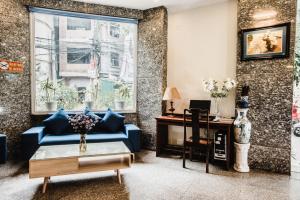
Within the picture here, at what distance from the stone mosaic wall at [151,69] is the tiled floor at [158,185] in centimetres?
138

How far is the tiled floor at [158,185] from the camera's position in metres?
2.84

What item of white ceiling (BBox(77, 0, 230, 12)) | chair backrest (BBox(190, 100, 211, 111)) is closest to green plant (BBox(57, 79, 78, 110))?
white ceiling (BBox(77, 0, 230, 12))

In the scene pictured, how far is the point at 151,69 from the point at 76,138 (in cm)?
216

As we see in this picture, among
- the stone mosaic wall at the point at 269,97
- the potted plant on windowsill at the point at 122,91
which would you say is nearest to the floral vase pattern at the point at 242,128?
the stone mosaic wall at the point at 269,97

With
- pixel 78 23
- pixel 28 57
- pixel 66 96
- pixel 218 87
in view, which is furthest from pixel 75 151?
pixel 78 23

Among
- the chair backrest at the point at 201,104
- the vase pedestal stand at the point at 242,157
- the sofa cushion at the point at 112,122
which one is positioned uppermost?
the chair backrest at the point at 201,104

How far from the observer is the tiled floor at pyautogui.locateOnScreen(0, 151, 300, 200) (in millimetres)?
2842

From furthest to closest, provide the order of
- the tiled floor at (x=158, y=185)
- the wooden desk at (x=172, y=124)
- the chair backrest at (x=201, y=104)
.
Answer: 1. the chair backrest at (x=201, y=104)
2. the wooden desk at (x=172, y=124)
3. the tiled floor at (x=158, y=185)

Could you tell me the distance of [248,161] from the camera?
153 inches

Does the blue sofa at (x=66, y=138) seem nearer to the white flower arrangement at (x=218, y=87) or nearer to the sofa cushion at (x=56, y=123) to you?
the sofa cushion at (x=56, y=123)

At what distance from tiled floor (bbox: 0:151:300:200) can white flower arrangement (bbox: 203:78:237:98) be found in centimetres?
132

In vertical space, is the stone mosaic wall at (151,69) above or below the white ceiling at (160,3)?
below

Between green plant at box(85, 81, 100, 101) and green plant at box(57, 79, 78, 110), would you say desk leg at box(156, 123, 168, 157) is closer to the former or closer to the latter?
green plant at box(85, 81, 100, 101)

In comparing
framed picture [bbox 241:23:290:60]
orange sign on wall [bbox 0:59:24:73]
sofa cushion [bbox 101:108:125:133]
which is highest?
framed picture [bbox 241:23:290:60]
